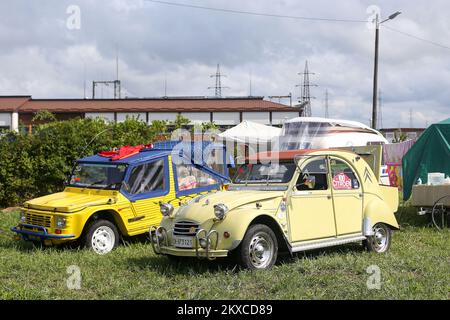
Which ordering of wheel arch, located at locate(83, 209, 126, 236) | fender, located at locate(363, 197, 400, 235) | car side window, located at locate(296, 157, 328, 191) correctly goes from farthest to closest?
wheel arch, located at locate(83, 209, 126, 236)
fender, located at locate(363, 197, 400, 235)
car side window, located at locate(296, 157, 328, 191)

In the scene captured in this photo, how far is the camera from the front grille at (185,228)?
779 centimetres

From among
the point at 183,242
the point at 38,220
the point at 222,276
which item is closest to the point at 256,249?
the point at 222,276

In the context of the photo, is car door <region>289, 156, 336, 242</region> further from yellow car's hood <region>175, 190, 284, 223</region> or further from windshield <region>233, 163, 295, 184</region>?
yellow car's hood <region>175, 190, 284, 223</region>

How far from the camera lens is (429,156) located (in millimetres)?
14258

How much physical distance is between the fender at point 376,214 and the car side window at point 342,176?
42 cm

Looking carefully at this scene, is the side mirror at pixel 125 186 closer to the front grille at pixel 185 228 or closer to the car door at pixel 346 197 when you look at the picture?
the front grille at pixel 185 228

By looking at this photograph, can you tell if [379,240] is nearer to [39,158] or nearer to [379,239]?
[379,239]

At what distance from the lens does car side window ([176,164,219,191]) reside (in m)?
11.3

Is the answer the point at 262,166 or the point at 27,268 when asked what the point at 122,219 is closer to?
the point at 27,268

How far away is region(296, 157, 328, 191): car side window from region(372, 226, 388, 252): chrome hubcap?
1391 millimetres

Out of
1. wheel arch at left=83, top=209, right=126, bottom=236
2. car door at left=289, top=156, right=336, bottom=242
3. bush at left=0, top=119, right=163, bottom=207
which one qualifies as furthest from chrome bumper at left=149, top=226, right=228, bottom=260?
bush at left=0, top=119, right=163, bottom=207

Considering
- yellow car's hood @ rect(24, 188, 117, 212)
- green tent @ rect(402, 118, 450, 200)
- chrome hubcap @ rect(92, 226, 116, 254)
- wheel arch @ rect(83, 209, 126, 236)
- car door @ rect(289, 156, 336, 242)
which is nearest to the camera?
car door @ rect(289, 156, 336, 242)

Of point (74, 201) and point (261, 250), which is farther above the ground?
point (74, 201)

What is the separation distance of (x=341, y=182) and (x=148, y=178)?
387 cm
